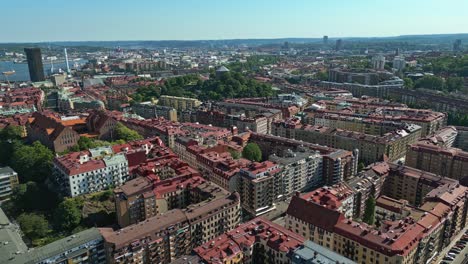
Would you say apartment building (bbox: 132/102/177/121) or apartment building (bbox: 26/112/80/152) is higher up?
apartment building (bbox: 26/112/80/152)

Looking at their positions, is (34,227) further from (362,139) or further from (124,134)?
(362,139)

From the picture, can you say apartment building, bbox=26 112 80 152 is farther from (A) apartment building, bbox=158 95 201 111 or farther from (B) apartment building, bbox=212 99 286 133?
(A) apartment building, bbox=158 95 201 111

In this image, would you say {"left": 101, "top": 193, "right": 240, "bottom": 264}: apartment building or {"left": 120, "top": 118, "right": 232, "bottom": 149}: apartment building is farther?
{"left": 120, "top": 118, "right": 232, "bottom": 149}: apartment building

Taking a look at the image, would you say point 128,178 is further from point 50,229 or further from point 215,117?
point 215,117

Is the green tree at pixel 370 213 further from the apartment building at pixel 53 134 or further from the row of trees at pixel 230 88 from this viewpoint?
the row of trees at pixel 230 88

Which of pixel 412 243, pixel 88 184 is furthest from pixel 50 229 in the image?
pixel 412 243

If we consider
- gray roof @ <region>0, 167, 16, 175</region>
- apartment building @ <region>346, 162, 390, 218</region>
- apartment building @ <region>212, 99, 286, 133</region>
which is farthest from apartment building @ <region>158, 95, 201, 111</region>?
apartment building @ <region>346, 162, 390, 218</region>

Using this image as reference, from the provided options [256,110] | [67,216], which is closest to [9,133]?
[67,216]
